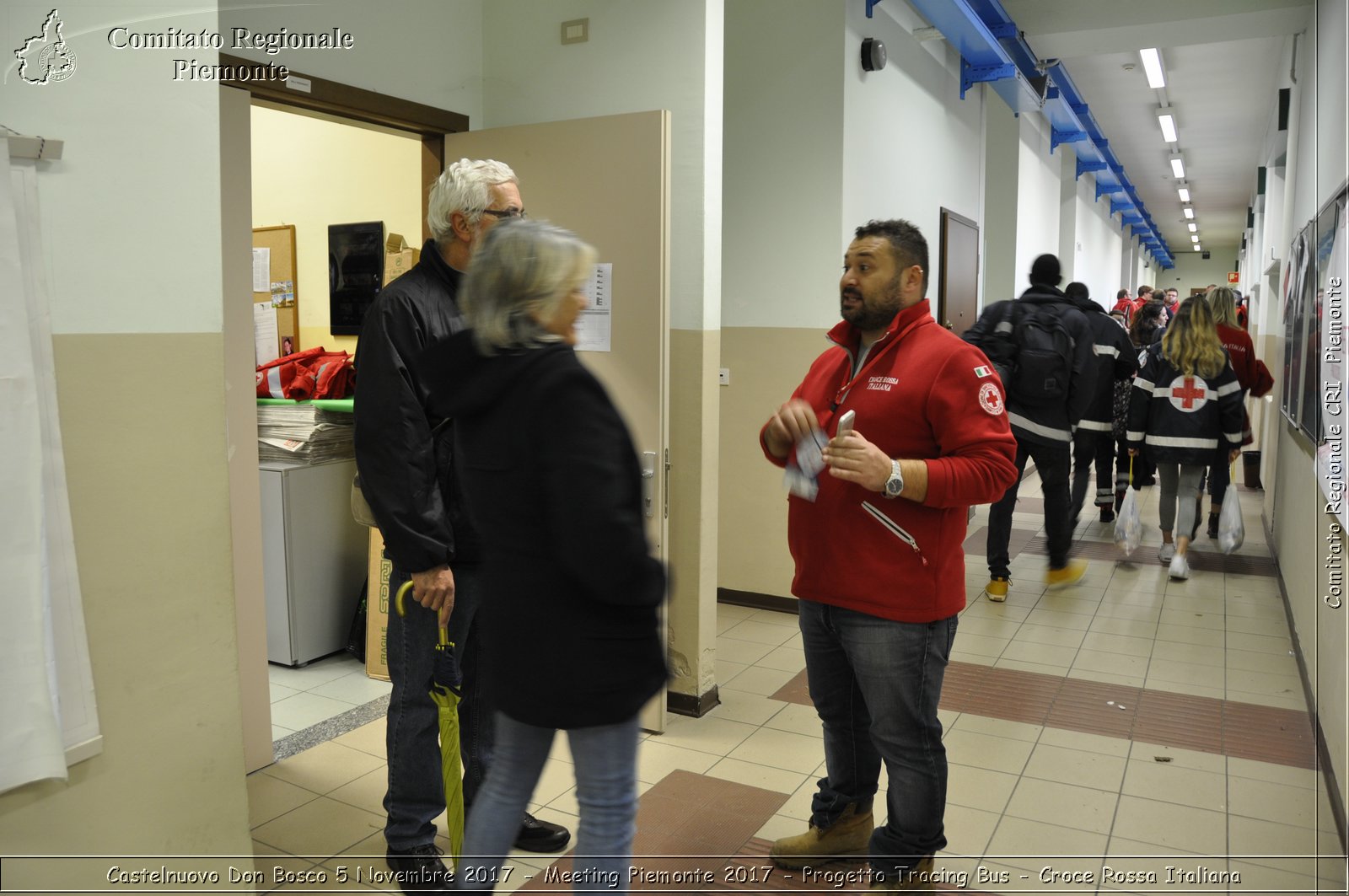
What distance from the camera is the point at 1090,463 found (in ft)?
20.2

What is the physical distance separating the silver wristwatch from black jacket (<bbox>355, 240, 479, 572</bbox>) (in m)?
1.00

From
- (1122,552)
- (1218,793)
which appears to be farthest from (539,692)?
(1122,552)

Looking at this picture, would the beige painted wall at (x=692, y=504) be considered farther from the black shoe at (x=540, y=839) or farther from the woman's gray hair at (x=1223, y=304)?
the woman's gray hair at (x=1223, y=304)

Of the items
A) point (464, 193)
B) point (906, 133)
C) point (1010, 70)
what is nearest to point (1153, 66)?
point (1010, 70)

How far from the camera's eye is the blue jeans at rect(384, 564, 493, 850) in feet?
7.83

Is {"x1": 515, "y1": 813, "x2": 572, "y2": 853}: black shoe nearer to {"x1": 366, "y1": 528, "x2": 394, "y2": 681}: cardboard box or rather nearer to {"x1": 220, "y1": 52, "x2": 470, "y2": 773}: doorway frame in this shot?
{"x1": 220, "y1": 52, "x2": 470, "y2": 773}: doorway frame

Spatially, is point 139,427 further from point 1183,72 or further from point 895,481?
point 1183,72

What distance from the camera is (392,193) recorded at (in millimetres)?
4445

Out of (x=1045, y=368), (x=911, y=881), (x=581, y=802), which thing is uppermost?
(x=1045, y=368)

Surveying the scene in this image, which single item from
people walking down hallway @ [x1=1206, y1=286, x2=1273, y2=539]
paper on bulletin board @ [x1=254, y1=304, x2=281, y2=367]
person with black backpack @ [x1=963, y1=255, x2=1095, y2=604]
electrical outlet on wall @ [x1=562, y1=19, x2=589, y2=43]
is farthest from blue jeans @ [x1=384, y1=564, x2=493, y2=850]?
people walking down hallway @ [x1=1206, y1=286, x2=1273, y2=539]

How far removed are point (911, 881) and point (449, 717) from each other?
114 centimetres

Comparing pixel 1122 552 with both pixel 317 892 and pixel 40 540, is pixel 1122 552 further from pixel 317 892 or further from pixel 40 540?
pixel 40 540

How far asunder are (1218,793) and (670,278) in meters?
2.42

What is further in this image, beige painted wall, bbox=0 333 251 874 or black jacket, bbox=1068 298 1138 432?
black jacket, bbox=1068 298 1138 432
